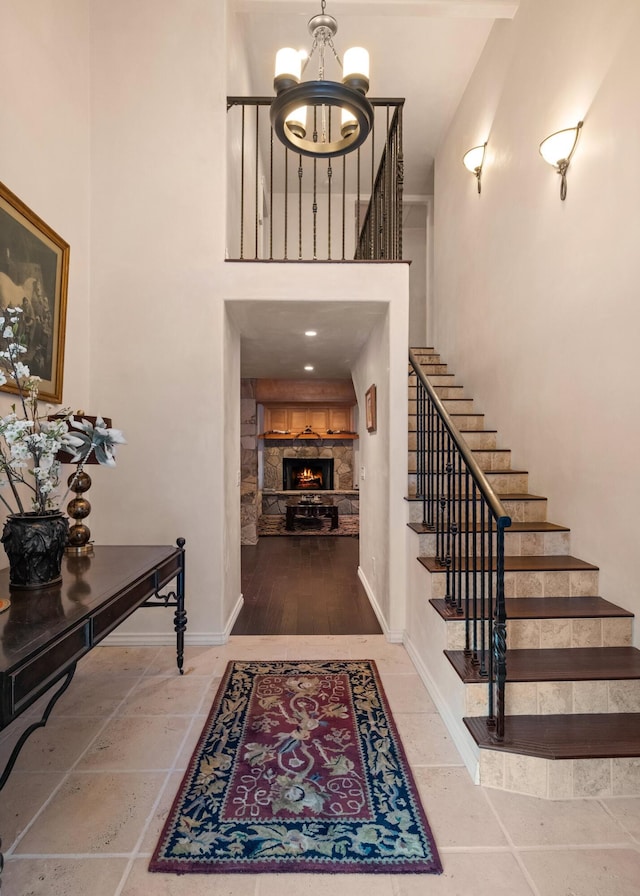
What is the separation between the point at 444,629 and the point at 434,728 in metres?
0.45

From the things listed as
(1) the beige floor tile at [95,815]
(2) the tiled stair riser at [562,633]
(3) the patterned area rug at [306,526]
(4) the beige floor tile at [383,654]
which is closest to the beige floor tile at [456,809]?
(2) the tiled stair riser at [562,633]

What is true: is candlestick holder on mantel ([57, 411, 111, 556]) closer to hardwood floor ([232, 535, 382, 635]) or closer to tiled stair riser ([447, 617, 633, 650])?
hardwood floor ([232, 535, 382, 635])

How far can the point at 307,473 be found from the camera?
815cm

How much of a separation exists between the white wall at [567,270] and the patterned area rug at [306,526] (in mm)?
3644

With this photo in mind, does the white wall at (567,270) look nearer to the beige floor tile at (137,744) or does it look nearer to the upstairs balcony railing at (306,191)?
the upstairs balcony railing at (306,191)

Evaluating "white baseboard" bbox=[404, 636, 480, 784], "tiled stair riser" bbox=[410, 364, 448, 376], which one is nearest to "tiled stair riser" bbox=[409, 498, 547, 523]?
"white baseboard" bbox=[404, 636, 480, 784]

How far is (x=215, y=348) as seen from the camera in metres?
3.21

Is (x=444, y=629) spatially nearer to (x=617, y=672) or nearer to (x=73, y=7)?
(x=617, y=672)

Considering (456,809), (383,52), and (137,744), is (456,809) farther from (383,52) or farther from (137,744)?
(383,52)

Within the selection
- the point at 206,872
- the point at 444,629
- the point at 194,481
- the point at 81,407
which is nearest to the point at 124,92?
the point at 81,407

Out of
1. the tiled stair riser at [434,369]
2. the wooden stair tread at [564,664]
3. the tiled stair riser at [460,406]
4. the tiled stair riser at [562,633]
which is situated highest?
the tiled stair riser at [434,369]

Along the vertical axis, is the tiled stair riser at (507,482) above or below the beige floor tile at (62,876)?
above

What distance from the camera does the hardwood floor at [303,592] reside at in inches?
140

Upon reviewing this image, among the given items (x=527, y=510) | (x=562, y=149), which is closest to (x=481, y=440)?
(x=527, y=510)
